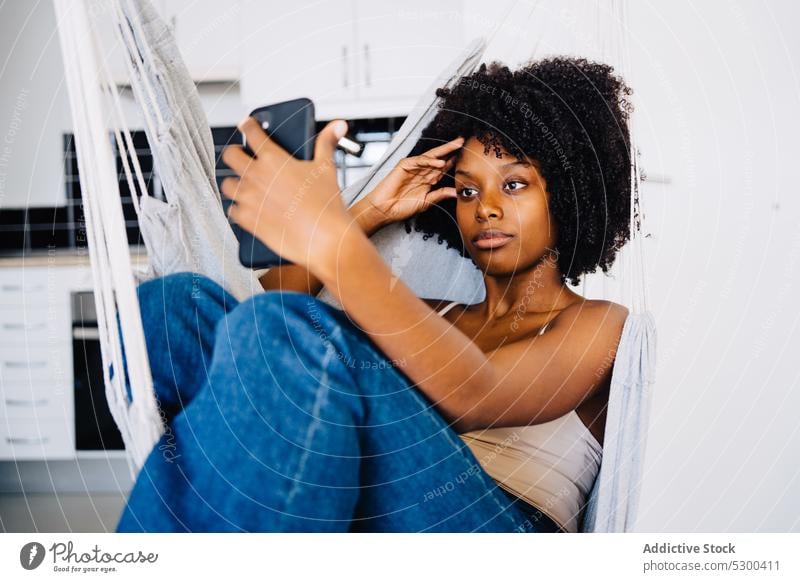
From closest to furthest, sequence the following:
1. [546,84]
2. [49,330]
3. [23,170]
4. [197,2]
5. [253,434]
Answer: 1. [253,434]
2. [546,84]
3. [197,2]
4. [49,330]
5. [23,170]

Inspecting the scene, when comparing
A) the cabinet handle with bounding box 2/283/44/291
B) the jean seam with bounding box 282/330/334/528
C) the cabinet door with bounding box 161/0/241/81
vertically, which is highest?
the cabinet door with bounding box 161/0/241/81

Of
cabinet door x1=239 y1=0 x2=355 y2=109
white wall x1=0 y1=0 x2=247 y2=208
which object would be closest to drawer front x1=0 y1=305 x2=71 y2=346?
white wall x1=0 y1=0 x2=247 y2=208

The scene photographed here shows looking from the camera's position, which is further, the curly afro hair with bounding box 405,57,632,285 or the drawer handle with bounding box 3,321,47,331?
the drawer handle with bounding box 3,321,47,331

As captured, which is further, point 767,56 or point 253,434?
point 767,56

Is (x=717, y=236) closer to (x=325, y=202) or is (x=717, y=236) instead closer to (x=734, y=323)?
(x=734, y=323)

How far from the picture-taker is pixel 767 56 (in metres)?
0.76

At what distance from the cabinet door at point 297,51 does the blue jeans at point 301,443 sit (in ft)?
1.31

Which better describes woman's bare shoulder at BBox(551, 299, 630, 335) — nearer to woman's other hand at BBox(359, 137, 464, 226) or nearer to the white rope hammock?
the white rope hammock

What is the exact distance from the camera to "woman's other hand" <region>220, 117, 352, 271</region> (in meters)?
0.61

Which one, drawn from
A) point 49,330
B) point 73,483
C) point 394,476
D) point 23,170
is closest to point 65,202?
point 23,170

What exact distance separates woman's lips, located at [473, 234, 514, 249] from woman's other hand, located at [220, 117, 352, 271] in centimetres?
15

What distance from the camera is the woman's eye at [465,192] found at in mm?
685

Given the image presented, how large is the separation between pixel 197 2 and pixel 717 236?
2.28 feet

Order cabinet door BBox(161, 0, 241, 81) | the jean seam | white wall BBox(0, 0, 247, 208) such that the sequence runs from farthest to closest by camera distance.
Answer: white wall BBox(0, 0, 247, 208) < cabinet door BBox(161, 0, 241, 81) < the jean seam
